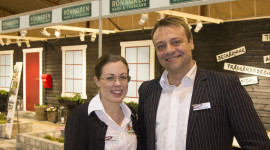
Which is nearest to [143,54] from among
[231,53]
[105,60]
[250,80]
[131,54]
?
[131,54]

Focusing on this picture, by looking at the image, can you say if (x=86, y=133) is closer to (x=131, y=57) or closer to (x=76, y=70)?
(x=131, y=57)

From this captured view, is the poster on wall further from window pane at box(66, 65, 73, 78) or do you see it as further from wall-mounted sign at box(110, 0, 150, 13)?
wall-mounted sign at box(110, 0, 150, 13)

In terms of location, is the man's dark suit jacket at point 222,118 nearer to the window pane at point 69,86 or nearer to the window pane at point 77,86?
the window pane at point 77,86

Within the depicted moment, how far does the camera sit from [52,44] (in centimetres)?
1130

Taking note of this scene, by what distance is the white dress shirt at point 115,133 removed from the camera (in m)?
1.90

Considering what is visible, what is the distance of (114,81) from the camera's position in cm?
194

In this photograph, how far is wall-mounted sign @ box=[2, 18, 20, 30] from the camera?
5.56 metres

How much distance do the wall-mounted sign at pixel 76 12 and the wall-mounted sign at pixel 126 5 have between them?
0.41 metres

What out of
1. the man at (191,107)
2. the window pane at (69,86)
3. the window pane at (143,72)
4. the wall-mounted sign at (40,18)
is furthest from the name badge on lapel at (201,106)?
the window pane at (69,86)

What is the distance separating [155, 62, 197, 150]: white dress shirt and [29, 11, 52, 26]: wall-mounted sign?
11.8 feet

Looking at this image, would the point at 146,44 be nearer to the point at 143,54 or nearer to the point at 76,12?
the point at 143,54

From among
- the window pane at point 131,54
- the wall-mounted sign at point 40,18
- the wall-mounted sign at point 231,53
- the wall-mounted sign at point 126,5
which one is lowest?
the wall-mounted sign at point 231,53

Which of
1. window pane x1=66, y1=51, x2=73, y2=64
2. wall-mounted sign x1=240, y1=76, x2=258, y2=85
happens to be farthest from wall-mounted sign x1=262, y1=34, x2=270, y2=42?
window pane x1=66, y1=51, x2=73, y2=64

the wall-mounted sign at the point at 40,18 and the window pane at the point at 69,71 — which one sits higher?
the wall-mounted sign at the point at 40,18
